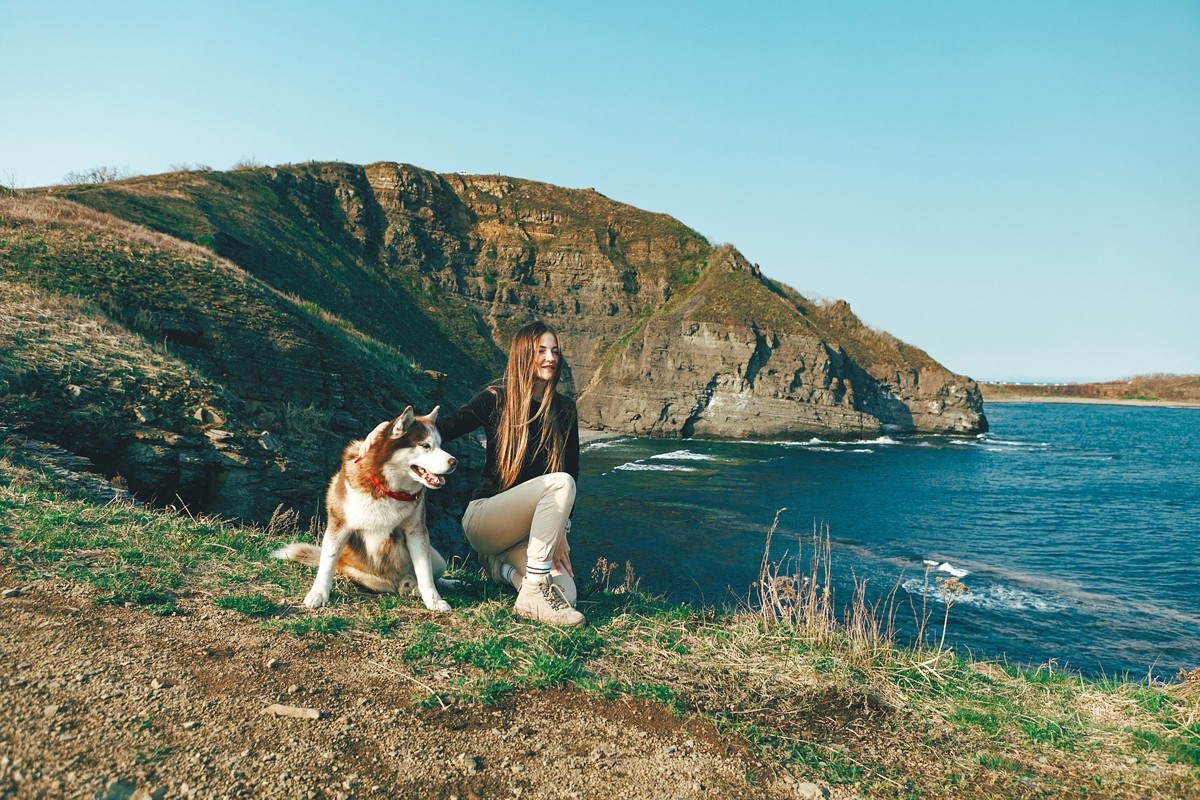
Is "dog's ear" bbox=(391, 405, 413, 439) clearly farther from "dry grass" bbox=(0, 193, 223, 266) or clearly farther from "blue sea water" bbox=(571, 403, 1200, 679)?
"dry grass" bbox=(0, 193, 223, 266)

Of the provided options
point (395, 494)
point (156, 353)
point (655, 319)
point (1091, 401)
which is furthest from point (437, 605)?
point (1091, 401)

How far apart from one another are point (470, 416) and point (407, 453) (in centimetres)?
76

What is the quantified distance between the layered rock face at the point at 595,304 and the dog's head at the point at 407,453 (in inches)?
1751

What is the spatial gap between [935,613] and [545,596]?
18003 millimetres

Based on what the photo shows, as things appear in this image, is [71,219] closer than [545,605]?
No

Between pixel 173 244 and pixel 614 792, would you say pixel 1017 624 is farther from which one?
pixel 173 244

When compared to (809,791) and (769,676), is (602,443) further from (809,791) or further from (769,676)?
(809,791)

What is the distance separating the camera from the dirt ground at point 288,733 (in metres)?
2.59

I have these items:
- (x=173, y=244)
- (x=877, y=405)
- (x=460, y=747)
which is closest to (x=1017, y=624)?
(x=460, y=747)

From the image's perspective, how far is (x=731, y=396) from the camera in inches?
2480

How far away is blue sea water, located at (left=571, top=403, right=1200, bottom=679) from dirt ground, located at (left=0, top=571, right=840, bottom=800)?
7602mm

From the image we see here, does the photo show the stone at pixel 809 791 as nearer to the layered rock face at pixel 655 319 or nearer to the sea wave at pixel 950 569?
the sea wave at pixel 950 569

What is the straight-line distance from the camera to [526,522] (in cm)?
489

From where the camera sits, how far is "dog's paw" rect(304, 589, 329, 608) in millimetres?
4562
